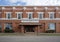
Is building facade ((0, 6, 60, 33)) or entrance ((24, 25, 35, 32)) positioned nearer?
building facade ((0, 6, 60, 33))

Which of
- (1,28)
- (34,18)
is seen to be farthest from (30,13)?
(1,28)

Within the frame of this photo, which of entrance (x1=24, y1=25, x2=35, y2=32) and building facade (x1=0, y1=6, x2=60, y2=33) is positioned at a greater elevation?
building facade (x1=0, y1=6, x2=60, y2=33)

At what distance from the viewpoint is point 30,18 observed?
192 ft

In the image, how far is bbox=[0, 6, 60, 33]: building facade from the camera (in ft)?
189

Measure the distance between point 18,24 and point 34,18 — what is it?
5.13 metres

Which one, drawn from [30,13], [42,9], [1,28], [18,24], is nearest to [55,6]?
[42,9]

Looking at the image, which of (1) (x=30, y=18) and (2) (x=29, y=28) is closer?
(2) (x=29, y=28)

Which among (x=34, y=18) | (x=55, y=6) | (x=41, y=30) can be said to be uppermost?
(x=55, y=6)

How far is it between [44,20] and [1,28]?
1305cm

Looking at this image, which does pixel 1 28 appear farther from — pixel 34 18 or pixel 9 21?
pixel 34 18

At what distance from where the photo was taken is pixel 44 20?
190 ft

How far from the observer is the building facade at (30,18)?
189 feet

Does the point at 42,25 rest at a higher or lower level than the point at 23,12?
lower

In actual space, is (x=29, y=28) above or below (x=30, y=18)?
below
